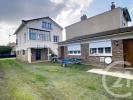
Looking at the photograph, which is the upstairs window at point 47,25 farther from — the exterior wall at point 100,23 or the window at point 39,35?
the exterior wall at point 100,23

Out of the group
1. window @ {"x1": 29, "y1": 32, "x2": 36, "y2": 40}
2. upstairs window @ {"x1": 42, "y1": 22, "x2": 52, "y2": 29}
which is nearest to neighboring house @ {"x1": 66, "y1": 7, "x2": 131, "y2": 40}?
upstairs window @ {"x1": 42, "y1": 22, "x2": 52, "y2": 29}

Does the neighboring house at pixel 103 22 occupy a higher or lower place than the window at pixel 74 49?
higher

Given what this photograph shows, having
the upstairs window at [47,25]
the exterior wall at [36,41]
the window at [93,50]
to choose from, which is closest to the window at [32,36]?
the exterior wall at [36,41]

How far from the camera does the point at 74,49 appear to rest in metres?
20.9

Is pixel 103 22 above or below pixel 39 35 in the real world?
above

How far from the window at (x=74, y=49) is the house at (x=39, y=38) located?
6.76 metres

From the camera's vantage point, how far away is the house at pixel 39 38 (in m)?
27.8

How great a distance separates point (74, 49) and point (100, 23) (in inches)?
314

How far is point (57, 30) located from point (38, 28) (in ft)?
16.7

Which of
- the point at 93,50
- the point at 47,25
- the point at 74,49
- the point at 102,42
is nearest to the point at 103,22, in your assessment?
the point at 74,49

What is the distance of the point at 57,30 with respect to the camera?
33.1 metres

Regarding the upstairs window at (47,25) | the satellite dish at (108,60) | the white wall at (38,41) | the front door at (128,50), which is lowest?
the satellite dish at (108,60)

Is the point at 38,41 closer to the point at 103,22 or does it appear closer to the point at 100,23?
the point at 100,23

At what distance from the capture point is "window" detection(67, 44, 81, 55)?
19.9 meters
